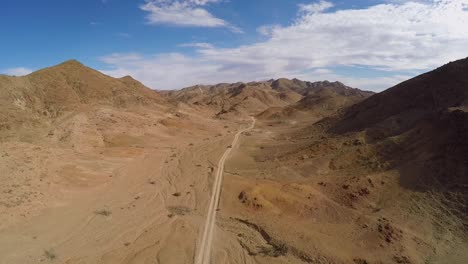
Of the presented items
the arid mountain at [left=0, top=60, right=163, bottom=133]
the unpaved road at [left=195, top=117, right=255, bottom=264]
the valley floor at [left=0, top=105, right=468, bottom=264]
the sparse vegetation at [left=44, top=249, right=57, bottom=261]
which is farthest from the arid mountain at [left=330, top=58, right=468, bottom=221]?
the arid mountain at [left=0, top=60, right=163, bottom=133]

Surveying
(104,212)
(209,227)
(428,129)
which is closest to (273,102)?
(428,129)

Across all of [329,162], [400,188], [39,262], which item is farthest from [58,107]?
[400,188]

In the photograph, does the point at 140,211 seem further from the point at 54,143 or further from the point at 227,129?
the point at 227,129

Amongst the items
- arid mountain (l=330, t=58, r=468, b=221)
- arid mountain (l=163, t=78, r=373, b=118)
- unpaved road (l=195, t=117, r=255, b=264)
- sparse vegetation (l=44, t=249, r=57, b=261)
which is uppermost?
arid mountain (l=163, t=78, r=373, b=118)

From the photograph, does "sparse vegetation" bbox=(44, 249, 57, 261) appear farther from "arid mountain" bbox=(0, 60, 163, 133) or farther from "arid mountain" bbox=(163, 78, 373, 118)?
"arid mountain" bbox=(163, 78, 373, 118)

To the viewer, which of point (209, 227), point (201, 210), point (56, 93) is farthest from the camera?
point (56, 93)

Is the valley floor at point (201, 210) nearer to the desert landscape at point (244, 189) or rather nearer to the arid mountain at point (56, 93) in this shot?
the desert landscape at point (244, 189)

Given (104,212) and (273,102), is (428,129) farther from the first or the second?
(273,102)

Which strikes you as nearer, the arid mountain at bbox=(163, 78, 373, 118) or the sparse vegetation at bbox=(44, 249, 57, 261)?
the sparse vegetation at bbox=(44, 249, 57, 261)
